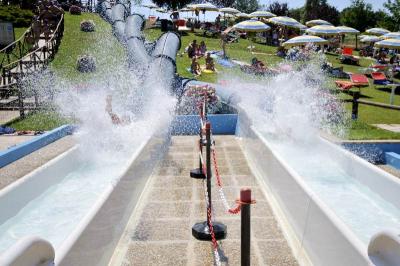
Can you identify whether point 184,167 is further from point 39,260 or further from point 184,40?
point 184,40

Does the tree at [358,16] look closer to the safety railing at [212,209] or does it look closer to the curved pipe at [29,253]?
the safety railing at [212,209]

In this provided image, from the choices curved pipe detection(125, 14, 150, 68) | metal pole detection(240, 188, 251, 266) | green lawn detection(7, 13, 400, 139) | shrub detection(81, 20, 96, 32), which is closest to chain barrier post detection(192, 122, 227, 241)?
metal pole detection(240, 188, 251, 266)

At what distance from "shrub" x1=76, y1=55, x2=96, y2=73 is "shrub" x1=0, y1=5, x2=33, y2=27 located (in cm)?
1262

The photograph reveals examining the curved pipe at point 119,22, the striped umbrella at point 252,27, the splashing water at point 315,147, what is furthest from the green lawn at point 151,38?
the striped umbrella at point 252,27

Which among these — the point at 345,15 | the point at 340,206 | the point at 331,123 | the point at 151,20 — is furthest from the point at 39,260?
the point at 345,15

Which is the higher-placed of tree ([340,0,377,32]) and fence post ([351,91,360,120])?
tree ([340,0,377,32])

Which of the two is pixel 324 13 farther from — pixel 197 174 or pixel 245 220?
pixel 245 220

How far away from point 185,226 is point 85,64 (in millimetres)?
14650

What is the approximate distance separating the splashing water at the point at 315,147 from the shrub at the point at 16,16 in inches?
833

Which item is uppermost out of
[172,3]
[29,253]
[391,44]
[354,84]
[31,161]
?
[172,3]

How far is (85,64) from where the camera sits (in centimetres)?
1853

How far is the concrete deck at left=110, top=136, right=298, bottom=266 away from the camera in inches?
179

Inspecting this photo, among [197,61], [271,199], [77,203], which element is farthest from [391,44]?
[77,203]

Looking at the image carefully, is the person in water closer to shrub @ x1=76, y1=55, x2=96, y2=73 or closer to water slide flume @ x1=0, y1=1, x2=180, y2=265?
water slide flume @ x1=0, y1=1, x2=180, y2=265
